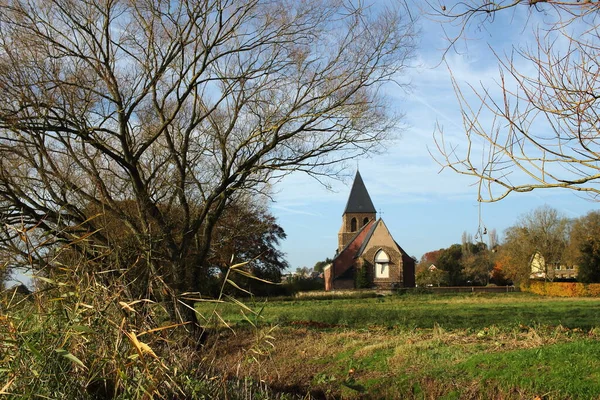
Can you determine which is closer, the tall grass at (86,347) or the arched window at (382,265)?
the tall grass at (86,347)

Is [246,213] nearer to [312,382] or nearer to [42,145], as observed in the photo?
[42,145]

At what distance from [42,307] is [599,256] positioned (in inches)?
1809

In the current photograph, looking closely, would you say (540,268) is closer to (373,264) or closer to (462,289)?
(462,289)

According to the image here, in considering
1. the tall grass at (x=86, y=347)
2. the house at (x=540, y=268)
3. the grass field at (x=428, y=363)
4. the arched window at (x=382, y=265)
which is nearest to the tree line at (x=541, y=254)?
the house at (x=540, y=268)

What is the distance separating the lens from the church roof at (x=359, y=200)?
247ft

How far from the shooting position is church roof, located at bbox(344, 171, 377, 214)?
247 feet

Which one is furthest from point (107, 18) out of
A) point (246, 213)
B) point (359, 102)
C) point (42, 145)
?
point (246, 213)

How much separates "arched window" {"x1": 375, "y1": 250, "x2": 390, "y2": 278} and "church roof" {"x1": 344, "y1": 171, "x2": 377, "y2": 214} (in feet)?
51.9

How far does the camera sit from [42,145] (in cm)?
1131

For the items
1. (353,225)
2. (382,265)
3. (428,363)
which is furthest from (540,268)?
(428,363)

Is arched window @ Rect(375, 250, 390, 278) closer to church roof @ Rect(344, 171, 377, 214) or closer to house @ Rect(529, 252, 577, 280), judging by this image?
house @ Rect(529, 252, 577, 280)

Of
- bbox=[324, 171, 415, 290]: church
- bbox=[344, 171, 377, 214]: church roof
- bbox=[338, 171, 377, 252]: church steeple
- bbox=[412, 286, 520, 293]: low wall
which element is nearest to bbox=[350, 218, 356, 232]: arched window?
bbox=[338, 171, 377, 252]: church steeple

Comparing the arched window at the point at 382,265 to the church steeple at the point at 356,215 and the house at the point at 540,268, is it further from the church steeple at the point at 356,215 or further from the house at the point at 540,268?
the church steeple at the point at 356,215

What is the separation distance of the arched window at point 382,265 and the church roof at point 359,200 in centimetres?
1580
